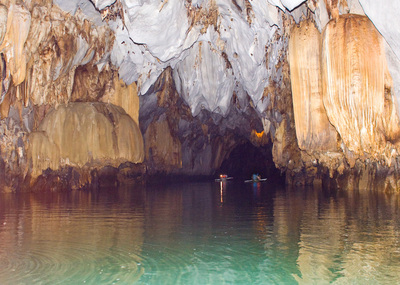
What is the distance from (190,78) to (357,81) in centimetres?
1042

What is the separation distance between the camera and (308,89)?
12.0m

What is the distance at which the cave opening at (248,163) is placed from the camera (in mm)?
47938

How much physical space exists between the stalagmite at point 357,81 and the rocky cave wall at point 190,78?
25mm

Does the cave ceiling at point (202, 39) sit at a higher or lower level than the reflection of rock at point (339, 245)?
higher

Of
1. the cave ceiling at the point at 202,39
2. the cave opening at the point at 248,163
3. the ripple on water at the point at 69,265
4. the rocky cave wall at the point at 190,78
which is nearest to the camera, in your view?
the ripple on water at the point at 69,265

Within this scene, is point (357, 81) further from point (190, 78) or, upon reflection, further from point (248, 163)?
point (248, 163)

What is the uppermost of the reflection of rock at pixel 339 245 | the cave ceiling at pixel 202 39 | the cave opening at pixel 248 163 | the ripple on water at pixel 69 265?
the cave ceiling at pixel 202 39

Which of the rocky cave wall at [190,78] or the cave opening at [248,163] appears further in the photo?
the cave opening at [248,163]

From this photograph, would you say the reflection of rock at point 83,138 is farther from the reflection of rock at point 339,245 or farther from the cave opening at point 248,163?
the cave opening at point 248,163

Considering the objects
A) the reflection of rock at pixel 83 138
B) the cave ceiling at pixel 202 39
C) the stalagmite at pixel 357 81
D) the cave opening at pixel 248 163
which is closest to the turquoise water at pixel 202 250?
the stalagmite at pixel 357 81

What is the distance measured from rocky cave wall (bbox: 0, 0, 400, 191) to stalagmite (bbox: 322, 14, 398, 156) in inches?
1.0

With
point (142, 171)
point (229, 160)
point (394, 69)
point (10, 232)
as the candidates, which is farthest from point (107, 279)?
point (229, 160)

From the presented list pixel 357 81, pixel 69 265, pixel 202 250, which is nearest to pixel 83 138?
pixel 357 81

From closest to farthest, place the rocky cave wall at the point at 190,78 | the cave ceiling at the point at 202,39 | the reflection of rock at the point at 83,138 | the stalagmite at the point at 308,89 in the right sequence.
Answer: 1. the rocky cave wall at the point at 190,78
2. the stalagmite at the point at 308,89
3. the cave ceiling at the point at 202,39
4. the reflection of rock at the point at 83,138
